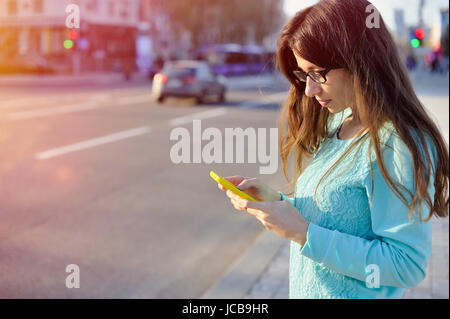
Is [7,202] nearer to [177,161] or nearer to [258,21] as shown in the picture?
[177,161]

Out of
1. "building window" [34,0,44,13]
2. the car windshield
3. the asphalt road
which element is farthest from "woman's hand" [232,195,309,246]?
"building window" [34,0,44,13]

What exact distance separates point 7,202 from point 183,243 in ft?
7.61

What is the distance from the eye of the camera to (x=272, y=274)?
4.30 m

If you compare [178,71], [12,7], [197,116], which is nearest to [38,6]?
[12,7]

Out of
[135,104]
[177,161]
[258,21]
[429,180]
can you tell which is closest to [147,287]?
[429,180]

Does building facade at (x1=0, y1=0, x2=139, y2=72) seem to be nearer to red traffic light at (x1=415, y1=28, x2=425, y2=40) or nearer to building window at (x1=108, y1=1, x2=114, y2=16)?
building window at (x1=108, y1=1, x2=114, y2=16)

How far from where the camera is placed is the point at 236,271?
14.5 feet

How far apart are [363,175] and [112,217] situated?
16.0 ft

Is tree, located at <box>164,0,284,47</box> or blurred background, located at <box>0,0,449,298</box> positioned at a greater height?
tree, located at <box>164,0,284,47</box>

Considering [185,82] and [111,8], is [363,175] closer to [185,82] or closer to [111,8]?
[185,82]

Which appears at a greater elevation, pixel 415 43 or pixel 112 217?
pixel 415 43

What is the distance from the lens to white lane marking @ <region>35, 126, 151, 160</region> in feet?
30.9

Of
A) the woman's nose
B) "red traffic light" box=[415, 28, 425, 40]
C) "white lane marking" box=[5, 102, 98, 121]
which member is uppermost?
"red traffic light" box=[415, 28, 425, 40]

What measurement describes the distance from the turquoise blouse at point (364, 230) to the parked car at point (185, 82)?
56.2 ft
